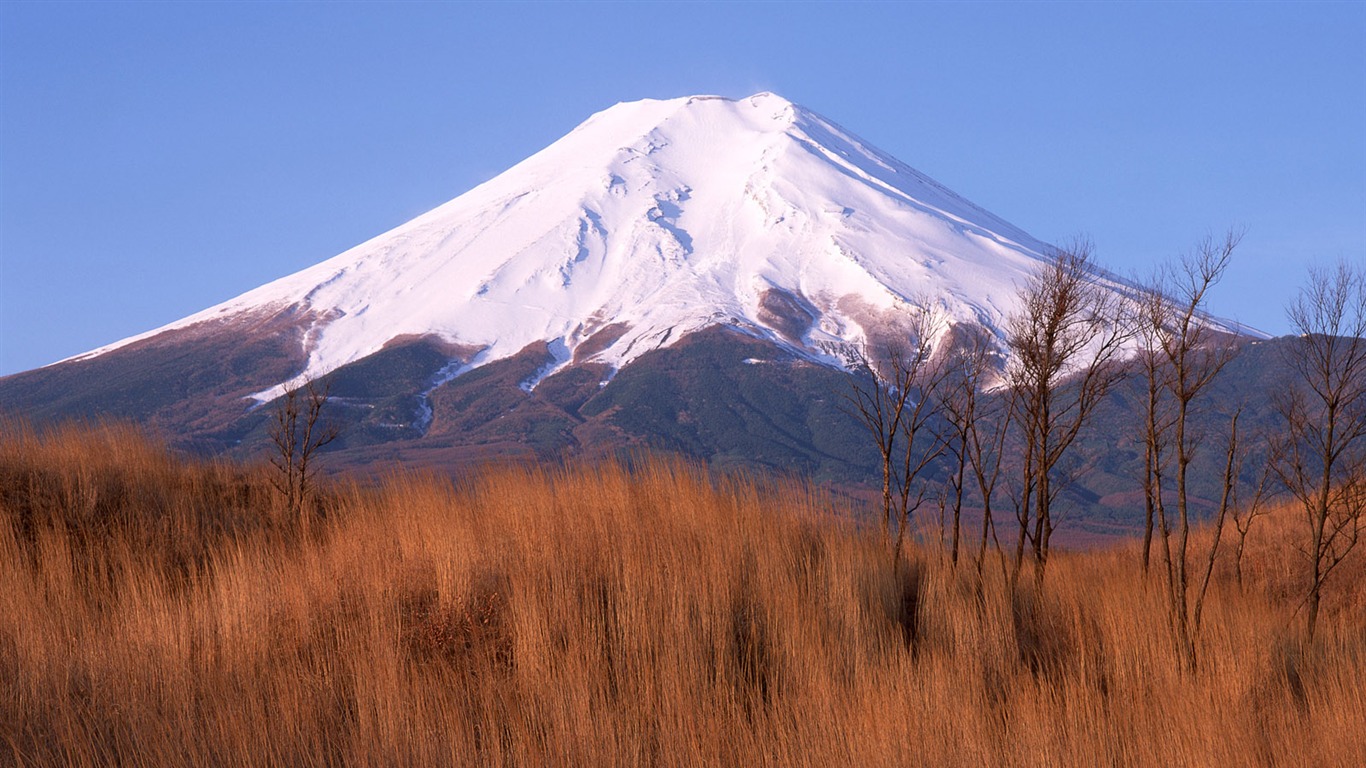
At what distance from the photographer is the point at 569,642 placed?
5121 millimetres

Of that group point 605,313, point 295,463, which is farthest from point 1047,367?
point 605,313

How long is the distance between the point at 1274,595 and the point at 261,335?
104 meters

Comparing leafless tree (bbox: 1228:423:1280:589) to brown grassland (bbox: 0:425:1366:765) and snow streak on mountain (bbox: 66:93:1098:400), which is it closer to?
brown grassland (bbox: 0:425:1366:765)

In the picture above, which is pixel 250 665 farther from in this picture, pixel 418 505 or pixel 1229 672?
pixel 1229 672

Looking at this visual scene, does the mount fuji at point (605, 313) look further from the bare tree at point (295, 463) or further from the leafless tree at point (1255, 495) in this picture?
the bare tree at point (295, 463)

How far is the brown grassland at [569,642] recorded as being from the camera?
4250 millimetres

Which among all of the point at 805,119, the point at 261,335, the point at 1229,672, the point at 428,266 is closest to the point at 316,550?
the point at 1229,672

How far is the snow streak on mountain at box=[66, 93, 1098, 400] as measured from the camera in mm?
106812

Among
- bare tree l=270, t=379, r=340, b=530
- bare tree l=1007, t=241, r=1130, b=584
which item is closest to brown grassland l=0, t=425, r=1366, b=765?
bare tree l=270, t=379, r=340, b=530

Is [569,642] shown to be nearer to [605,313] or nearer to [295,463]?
[295,463]

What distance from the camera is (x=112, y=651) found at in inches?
189

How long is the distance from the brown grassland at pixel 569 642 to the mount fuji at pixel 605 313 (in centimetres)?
6645

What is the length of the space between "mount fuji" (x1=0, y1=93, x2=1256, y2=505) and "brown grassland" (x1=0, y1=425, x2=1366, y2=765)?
2616 inches

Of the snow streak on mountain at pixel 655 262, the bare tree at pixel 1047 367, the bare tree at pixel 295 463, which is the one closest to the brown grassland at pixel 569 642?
the bare tree at pixel 295 463
